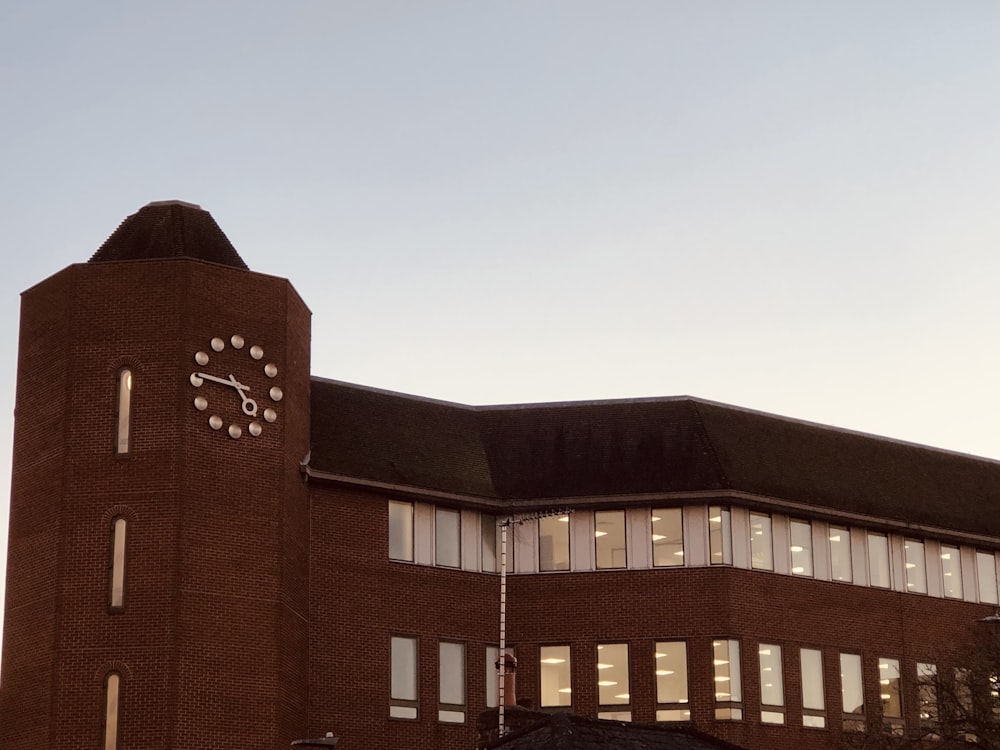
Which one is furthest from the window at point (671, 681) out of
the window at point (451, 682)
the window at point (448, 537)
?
the window at point (448, 537)

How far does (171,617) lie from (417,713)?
327 inches

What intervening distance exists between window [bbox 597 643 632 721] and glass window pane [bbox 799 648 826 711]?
4834mm

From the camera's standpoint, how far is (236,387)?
48.0 metres

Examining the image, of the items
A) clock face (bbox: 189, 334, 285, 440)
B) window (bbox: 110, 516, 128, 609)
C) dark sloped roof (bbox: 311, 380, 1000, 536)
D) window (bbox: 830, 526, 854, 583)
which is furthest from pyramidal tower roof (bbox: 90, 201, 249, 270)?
window (bbox: 830, 526, 854, 583)

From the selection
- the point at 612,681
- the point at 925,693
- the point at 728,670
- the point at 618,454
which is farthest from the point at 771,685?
the point at 618,454

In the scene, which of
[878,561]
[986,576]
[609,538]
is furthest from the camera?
[986,576]

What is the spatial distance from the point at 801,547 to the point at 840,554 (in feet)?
4.68

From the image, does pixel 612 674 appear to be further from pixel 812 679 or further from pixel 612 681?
pixel 812 679

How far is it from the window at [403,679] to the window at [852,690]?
11.7 metres

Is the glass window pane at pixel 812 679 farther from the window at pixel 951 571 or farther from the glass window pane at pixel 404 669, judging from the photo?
the glass window pane at pixel 404 669

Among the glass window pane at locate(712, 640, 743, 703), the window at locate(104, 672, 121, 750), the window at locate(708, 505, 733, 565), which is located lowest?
the window at locate(104, 672, 121, 750)

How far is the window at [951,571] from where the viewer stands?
57.3 meters

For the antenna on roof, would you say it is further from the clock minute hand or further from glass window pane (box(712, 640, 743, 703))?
the clock minute hand

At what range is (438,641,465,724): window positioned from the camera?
5188 centimetres
